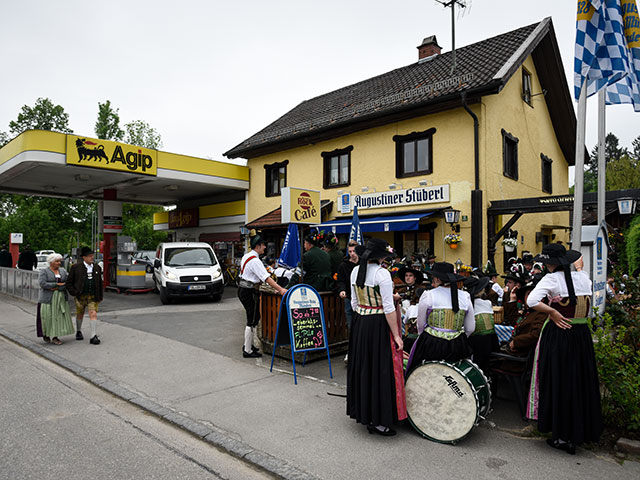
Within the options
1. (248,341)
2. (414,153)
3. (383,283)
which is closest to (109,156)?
(414,153)

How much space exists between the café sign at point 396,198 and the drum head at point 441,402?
317 inches

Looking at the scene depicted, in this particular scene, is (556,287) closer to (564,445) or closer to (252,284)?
(564,445)

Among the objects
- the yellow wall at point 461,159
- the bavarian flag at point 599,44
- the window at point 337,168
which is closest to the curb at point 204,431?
the bavarian flag at point 599,44

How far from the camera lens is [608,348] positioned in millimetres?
4066

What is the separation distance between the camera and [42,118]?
37938 millimetres

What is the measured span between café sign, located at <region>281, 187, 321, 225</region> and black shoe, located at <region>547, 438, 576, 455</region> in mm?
5027

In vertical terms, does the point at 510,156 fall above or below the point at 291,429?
above

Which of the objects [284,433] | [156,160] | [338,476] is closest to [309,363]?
[284,433]

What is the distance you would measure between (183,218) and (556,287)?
67.6ft

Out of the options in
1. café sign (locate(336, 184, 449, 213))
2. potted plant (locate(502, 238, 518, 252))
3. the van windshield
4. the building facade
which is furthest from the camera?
the van windshield

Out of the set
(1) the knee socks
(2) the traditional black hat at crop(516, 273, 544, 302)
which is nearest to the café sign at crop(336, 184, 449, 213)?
(1) the knee socks

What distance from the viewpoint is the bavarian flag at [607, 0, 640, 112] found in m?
5.91

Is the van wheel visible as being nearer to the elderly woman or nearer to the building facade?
the building facade

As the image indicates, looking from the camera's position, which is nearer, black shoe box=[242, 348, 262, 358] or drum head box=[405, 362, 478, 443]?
drum head box=[405, 362, 478, 443]
